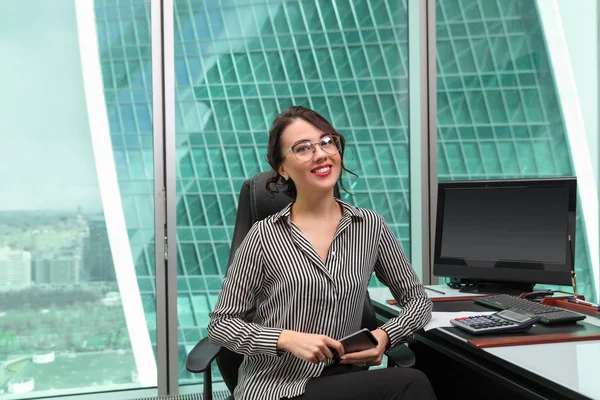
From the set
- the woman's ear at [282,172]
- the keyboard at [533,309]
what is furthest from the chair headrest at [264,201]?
the keyboard at [533,309]

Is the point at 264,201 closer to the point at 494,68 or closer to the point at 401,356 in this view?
the point at 401,356

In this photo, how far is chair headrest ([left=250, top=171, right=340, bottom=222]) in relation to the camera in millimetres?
1846

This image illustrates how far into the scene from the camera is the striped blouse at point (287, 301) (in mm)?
1456

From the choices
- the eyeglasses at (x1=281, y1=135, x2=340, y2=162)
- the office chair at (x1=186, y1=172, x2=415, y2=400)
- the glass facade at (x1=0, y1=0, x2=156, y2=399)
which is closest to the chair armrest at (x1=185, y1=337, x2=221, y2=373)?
the office chair at (x1=186, y1=172, x2=415, y2=400)

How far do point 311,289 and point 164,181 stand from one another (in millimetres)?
1754

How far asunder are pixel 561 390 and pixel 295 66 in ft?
15.0

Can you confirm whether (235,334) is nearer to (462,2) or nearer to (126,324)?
(126,324)

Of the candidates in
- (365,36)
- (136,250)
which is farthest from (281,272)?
(365,36)

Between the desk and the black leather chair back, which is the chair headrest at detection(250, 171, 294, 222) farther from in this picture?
the desk

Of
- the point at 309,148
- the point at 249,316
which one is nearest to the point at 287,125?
the point at 309,148

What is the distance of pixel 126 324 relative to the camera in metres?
3.23

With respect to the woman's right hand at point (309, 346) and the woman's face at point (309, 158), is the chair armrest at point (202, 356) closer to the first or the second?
the woman's right hand at point (309, 346)

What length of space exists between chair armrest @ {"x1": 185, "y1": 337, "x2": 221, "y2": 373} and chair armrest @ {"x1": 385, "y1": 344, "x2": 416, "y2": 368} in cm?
50

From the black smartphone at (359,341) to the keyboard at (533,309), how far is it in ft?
1.78
